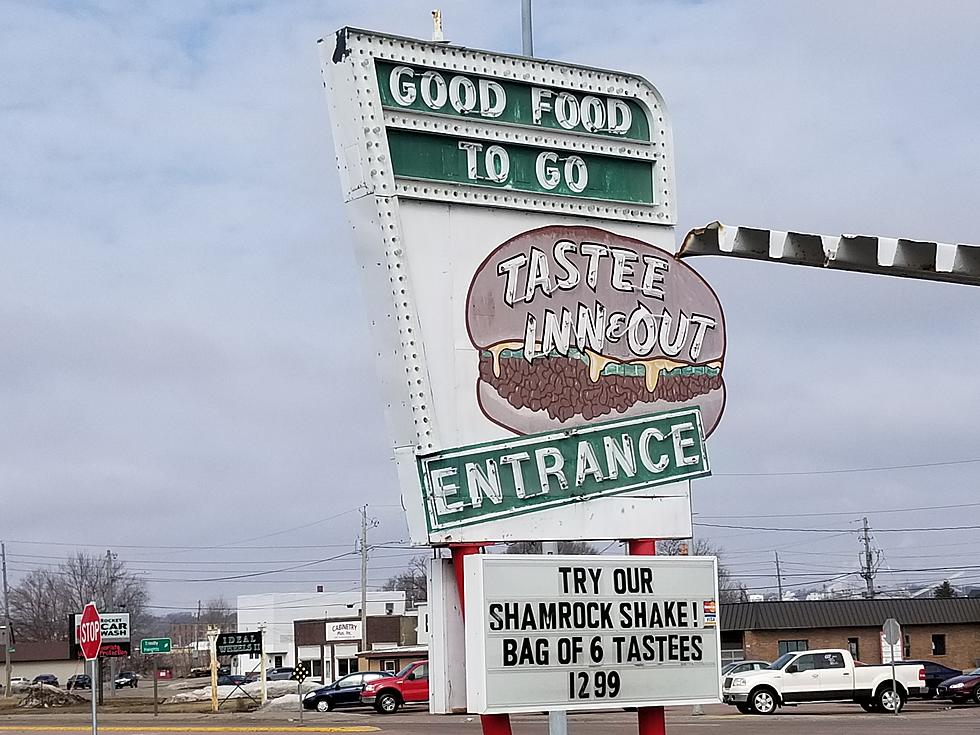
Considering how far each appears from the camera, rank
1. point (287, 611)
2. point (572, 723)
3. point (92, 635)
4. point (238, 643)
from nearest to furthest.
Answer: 1. point (92, 635)
2. point (572, 723)
3. point (238, 643)
4. point (287, 611)

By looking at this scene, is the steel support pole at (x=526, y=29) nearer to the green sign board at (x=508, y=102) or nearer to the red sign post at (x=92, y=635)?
the green sign board at (x=508, y=102)

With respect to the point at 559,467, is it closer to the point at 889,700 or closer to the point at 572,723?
the point at 572,723

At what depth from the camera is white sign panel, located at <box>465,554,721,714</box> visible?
28.8 feet

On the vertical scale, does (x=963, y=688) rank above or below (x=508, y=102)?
below

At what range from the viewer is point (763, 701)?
118 ft

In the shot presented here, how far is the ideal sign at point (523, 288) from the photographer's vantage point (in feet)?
29.1

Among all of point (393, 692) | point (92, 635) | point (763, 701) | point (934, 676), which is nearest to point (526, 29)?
point (92, 635)

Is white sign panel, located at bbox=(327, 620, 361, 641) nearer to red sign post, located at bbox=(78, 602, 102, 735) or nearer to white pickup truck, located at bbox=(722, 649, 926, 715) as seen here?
white pickup truck, located at bbox=(722, 649, 926, 715)

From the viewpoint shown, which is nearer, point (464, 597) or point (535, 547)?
point (464, 597)

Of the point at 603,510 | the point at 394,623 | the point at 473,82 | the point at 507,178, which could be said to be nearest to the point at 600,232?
the point at 507,178

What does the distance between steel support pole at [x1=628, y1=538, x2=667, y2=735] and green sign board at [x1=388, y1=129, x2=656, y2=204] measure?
247cm

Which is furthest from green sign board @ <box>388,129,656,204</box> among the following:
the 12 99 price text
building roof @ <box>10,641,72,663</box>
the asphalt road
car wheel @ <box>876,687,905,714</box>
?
building roof @ <box>10,641,72,663</box>

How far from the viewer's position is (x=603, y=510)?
9336mm

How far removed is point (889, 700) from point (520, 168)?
29.9 m
